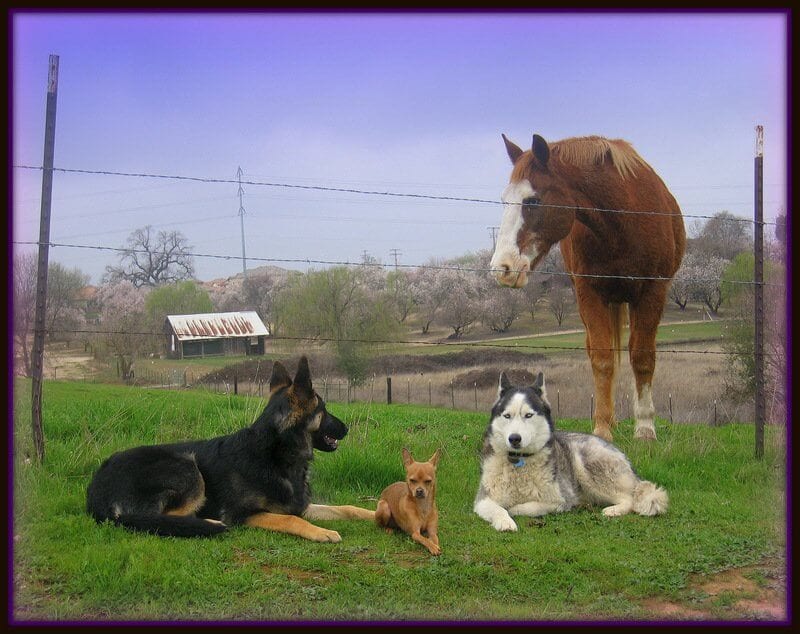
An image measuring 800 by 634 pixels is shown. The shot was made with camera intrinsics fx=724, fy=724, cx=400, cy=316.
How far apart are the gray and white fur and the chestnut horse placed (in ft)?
5.85

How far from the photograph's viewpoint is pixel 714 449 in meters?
9.23

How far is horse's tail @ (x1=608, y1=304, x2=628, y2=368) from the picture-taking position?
8.97m

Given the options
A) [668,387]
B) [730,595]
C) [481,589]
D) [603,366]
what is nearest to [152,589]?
[481,589]

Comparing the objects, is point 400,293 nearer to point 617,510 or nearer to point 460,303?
point 460,303

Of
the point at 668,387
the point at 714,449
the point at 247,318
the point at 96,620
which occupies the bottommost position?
the point at 96,620

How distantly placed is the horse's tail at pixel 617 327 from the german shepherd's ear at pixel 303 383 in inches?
169

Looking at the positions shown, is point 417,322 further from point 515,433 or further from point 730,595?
point 730,595

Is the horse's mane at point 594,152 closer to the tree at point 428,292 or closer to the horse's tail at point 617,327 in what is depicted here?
the horse's tail at point 617,327

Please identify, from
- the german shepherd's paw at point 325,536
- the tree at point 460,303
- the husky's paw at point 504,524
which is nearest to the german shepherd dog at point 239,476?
the german shepherd's paw at point 325,536

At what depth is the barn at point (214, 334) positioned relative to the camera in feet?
31.3

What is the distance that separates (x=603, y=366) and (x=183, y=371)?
554 cm

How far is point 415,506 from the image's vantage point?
19.5 feet

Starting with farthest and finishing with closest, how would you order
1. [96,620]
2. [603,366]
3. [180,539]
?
[603,366]
[180,539]
[96,620]

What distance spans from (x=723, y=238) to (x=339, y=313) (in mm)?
5732
